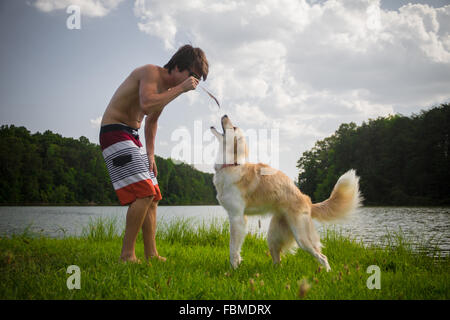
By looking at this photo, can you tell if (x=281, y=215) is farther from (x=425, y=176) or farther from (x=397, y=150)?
(x=397, y=150)

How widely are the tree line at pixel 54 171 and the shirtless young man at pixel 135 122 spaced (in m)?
24.2

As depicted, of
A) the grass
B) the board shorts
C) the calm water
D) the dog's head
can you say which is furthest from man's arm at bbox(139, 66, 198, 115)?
the calm water

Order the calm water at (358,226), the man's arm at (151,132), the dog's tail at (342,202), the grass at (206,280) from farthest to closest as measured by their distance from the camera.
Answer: the calm water at (358,226)
the man's arm at (151,132)
the dog's tail at (342,202)
the grass at (206,280)

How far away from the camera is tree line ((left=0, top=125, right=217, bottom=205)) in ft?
98.4

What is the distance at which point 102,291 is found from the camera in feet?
7.92

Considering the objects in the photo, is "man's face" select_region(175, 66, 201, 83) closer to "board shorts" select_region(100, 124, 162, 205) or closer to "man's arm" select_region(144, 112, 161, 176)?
"man's arm" select_region(144, 112, 161, 176)

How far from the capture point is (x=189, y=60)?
3.59 m

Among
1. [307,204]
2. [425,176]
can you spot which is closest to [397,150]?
[425,176]

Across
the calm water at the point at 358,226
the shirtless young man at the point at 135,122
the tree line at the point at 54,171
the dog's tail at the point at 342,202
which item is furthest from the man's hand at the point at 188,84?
the tree line at the point at 54,171

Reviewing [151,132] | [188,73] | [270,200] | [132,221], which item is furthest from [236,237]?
[188,73]

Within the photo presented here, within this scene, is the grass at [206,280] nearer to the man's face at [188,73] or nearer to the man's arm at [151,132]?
the man's arm at [151,132]

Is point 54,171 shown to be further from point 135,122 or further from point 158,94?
point 158,94

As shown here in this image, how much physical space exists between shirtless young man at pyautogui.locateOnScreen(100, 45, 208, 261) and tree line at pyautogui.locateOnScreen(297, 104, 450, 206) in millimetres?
29531

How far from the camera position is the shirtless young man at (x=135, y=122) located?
334cm
